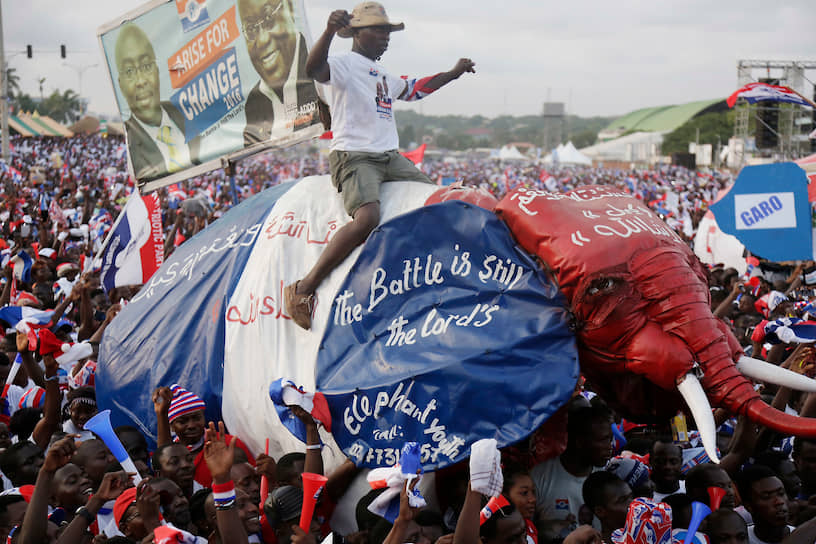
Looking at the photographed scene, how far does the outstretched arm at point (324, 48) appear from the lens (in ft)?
14.5

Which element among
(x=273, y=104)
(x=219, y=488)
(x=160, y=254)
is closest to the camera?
(x=219, y=488)

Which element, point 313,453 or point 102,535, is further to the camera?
point 313,453

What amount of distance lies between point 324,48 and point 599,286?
204cm

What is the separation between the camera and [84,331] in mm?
7070

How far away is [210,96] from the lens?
750cm

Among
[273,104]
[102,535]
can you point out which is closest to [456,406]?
[102,535]

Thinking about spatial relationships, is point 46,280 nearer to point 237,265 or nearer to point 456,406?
point 237,265

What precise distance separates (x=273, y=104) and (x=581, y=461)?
426cm

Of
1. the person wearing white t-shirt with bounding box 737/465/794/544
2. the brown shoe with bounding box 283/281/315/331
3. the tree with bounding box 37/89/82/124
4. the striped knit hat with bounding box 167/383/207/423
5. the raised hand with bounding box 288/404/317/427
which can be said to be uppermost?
the tree with bounding box 37/89/82/124

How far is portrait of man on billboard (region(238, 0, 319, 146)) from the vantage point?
671 centimetres

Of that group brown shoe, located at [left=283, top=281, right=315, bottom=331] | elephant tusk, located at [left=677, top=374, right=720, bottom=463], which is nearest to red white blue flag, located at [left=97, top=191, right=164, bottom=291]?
brown shoe, located at [left=283, top=281, right=315, bottom=331]

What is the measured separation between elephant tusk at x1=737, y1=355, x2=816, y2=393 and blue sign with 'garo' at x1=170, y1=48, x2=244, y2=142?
4996mm

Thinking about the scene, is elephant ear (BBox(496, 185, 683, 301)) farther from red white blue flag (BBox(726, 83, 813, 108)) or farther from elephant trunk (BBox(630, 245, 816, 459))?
red white blue flag (BBox(726, 83, 813, 108))


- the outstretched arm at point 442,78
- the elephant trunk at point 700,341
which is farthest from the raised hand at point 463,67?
the elephant trunk at point 700,341
